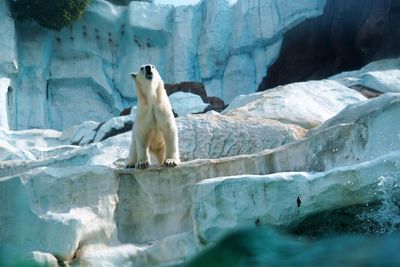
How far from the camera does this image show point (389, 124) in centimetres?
692

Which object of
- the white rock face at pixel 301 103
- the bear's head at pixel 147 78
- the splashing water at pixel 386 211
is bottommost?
the splashing water at pixel 386 211

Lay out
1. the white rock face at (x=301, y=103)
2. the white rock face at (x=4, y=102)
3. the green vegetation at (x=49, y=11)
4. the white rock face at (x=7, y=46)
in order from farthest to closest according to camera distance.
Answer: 1. the green vegetation at (x=49, y=11)
2. the white rock face at (x=7, y=46)
3. the white rock face at (x=4, y=102)
4. the white rock face at (x=301, y=103)

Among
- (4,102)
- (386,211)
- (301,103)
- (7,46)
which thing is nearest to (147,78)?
(386,211)

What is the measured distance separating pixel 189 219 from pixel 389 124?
8.24 feet

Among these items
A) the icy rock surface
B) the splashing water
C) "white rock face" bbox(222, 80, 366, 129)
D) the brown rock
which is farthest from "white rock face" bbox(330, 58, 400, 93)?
the splashing water

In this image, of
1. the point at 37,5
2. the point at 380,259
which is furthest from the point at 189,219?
the point at 37,5

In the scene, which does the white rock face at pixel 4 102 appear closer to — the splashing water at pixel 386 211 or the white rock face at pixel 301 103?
the white rock face at pixel 301 103

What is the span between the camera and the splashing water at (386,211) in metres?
6.01

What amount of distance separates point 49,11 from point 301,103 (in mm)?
12832

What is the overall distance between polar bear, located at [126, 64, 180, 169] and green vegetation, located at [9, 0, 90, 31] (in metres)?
14.8

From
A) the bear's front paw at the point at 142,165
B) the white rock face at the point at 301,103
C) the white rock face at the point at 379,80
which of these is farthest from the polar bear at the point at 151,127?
the white rock face at the point at 379,80

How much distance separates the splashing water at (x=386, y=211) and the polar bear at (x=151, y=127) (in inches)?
111

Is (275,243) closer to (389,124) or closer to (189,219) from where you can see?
(389,124)

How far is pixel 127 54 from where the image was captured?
2523cm
